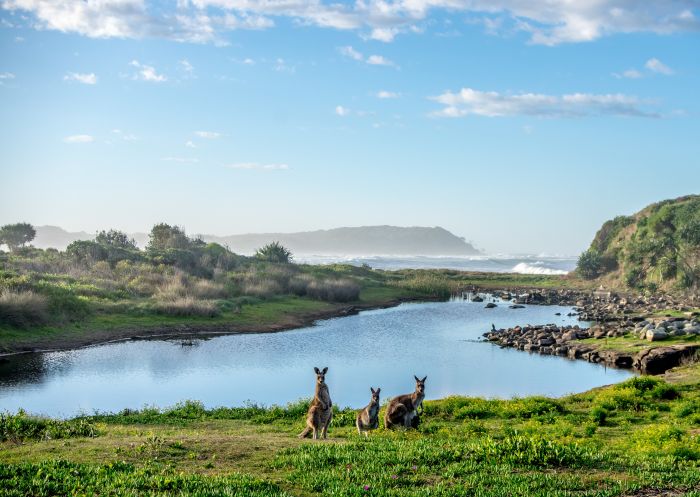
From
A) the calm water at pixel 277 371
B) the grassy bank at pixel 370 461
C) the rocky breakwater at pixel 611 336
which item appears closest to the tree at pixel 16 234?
the calm water at pixel 277 371

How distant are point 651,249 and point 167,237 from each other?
6881 cm

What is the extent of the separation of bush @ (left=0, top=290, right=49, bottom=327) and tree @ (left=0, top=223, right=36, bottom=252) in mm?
80781

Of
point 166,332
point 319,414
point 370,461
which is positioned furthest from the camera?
point 166,332

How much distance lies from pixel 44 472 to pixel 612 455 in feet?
35.9

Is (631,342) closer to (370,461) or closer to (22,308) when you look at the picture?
(370,461)

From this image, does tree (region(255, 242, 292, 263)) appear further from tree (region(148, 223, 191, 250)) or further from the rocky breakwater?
the rocky breakwater

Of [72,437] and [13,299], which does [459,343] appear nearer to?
[13,299]

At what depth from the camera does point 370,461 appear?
12086 millimetres

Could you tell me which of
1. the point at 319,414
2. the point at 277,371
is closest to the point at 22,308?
Result: the point at 277,371

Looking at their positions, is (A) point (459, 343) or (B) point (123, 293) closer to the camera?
(A) point (459, 343)

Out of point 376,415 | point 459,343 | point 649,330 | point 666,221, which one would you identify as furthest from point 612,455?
point 666,221

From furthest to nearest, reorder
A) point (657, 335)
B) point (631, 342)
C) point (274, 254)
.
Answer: point (274, 254)
point (631, 342)
point (657, 335)

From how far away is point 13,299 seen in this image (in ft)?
141

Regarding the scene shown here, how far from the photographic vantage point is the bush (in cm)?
4291
